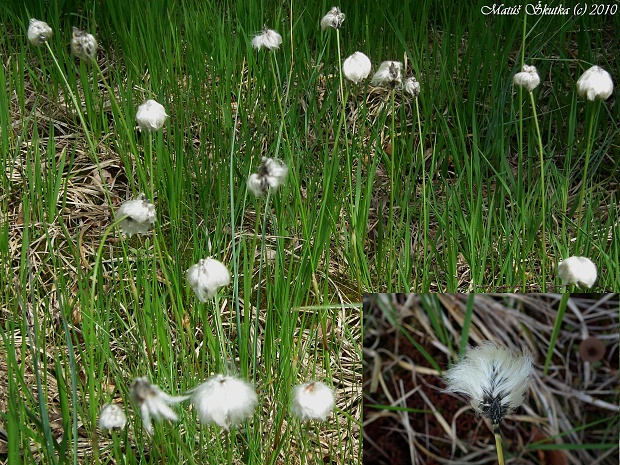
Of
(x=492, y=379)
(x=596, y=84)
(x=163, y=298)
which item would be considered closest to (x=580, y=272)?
(x=492, y=379)

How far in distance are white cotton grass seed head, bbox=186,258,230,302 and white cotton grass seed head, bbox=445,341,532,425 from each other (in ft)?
1.47

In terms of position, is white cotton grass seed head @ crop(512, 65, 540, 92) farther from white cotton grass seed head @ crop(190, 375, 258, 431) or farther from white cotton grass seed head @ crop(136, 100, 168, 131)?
white cotton grass seed head @ crop(190, 375, 258, 431)

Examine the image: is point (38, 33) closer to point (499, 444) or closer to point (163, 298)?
point (163, 298)

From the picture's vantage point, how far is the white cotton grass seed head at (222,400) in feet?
3.30

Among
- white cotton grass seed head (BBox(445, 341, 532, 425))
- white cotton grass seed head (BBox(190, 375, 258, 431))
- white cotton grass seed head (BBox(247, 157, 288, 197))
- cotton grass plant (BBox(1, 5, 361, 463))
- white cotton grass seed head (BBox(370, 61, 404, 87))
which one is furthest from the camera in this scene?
white cotton grass seed head (BBox(370, 61, 404, 87))

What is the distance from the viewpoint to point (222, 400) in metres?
1.01

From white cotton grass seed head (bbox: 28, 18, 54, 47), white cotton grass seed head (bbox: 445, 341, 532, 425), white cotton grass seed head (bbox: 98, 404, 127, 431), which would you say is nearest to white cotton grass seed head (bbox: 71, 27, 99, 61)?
white cotton grass seed head (bbox: 28, 18, 54, 47)

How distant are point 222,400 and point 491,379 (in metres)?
0.45

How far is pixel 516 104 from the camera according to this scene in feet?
7.68

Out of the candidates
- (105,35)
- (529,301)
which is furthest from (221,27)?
(529,301)

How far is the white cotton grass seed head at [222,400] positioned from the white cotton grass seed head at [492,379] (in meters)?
0.37

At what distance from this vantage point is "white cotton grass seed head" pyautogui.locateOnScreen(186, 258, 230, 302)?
3.88 feet

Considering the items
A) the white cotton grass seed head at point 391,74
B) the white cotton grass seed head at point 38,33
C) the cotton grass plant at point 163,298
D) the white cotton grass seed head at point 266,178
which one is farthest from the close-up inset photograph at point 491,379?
the white cotton grass seed head at point 38,33

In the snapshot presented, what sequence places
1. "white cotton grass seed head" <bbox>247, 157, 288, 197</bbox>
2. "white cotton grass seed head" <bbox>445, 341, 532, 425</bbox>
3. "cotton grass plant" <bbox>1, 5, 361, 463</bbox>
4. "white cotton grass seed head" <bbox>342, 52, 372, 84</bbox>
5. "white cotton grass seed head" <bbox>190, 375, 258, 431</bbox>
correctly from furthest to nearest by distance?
"white cotton grass seed head" <bbox>342, 52, 372, 84</bbox>
"cotton grass plant" <bbox>1, 5, 361, 463</bbox>
"white cotton grass seed head" <bbox>247, 157, 288, 197</bbox>
"white cotton grass seed head" <bbox>445, 341, 532, 425</bbox>
"white cotton grass seed head" <bbox>190, 375, 258, 431</bbox>
